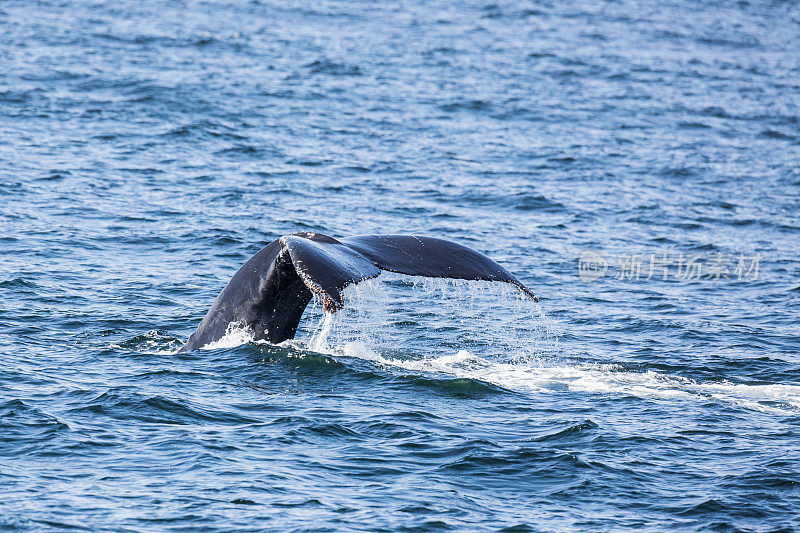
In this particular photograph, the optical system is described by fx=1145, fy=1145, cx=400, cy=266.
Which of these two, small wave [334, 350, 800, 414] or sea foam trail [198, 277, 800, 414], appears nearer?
small wave [334, 350, 800, 414]

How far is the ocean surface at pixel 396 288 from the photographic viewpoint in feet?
30.2

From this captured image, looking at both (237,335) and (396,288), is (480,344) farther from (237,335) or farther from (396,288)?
(237,335)

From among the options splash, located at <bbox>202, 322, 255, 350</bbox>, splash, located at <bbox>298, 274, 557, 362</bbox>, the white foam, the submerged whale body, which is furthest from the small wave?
the submerged whale body

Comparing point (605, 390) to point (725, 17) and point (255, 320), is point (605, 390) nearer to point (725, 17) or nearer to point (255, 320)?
point (255, 320)

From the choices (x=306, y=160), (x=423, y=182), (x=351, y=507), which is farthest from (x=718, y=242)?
(x=351, y=507)

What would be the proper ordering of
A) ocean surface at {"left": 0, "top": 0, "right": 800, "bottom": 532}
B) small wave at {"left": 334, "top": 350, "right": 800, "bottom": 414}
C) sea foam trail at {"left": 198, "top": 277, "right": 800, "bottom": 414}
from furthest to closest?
sea foam trail at {"left": 198, "top": 277, "right": 800, "bottom": 414}, small wave at {"left": 334, "top": 350, "right": 800, "bottom": 414}, ocean surface at {"left": 0, "top": 0, "right": 800, "bottom": 532}

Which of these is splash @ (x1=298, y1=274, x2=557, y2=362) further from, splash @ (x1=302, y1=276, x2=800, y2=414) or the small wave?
the small wave

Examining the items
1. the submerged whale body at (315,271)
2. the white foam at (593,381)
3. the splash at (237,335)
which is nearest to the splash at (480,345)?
the white foam at (593,381)

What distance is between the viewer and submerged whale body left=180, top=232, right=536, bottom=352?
30.3 feet

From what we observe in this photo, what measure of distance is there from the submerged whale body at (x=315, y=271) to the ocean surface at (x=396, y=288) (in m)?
0.39

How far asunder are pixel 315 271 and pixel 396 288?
7391 millimetres

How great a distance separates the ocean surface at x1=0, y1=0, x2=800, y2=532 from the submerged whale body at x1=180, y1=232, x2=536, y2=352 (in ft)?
1.27

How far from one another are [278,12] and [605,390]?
35.2 m

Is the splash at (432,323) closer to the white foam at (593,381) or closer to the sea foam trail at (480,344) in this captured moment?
the sea foam trail at (480,344)
